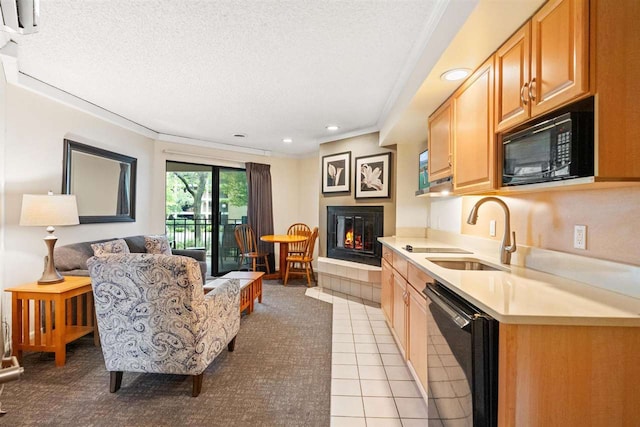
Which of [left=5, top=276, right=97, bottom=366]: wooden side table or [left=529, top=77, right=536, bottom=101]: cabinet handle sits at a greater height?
[left=529, top=77, right=536, bottom=101]: cabinet handle

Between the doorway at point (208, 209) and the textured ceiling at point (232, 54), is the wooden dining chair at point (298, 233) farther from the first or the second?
the textured ceiling at point (232, 54)

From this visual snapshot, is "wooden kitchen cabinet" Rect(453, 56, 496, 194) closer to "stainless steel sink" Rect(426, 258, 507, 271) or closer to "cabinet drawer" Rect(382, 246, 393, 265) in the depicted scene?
"stainless steel sink" Rect(426, 258, 507, 271)

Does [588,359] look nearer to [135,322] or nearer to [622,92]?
[622,92]

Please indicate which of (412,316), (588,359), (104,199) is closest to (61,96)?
(104,199)

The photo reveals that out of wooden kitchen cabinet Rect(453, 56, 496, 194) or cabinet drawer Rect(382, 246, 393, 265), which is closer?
wooden kitchen cabinet Rect(453, 56, 496, 194)

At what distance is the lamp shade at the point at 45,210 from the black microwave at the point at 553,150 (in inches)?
132

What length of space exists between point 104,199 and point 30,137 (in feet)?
3.46

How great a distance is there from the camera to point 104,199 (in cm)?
375

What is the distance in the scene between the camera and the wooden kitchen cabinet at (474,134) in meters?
1.75

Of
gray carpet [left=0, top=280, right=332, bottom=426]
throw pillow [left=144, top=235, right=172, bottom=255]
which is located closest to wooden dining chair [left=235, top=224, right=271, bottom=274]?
throw pillow [left=144, top=235, right=172, bottom=255]

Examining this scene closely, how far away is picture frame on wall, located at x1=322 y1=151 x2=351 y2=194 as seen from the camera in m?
4.59

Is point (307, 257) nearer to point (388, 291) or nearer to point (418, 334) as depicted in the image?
point (388, 291)

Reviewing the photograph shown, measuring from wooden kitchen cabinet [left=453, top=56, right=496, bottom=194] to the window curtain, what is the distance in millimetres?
4097

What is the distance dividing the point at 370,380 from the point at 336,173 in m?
3.10
